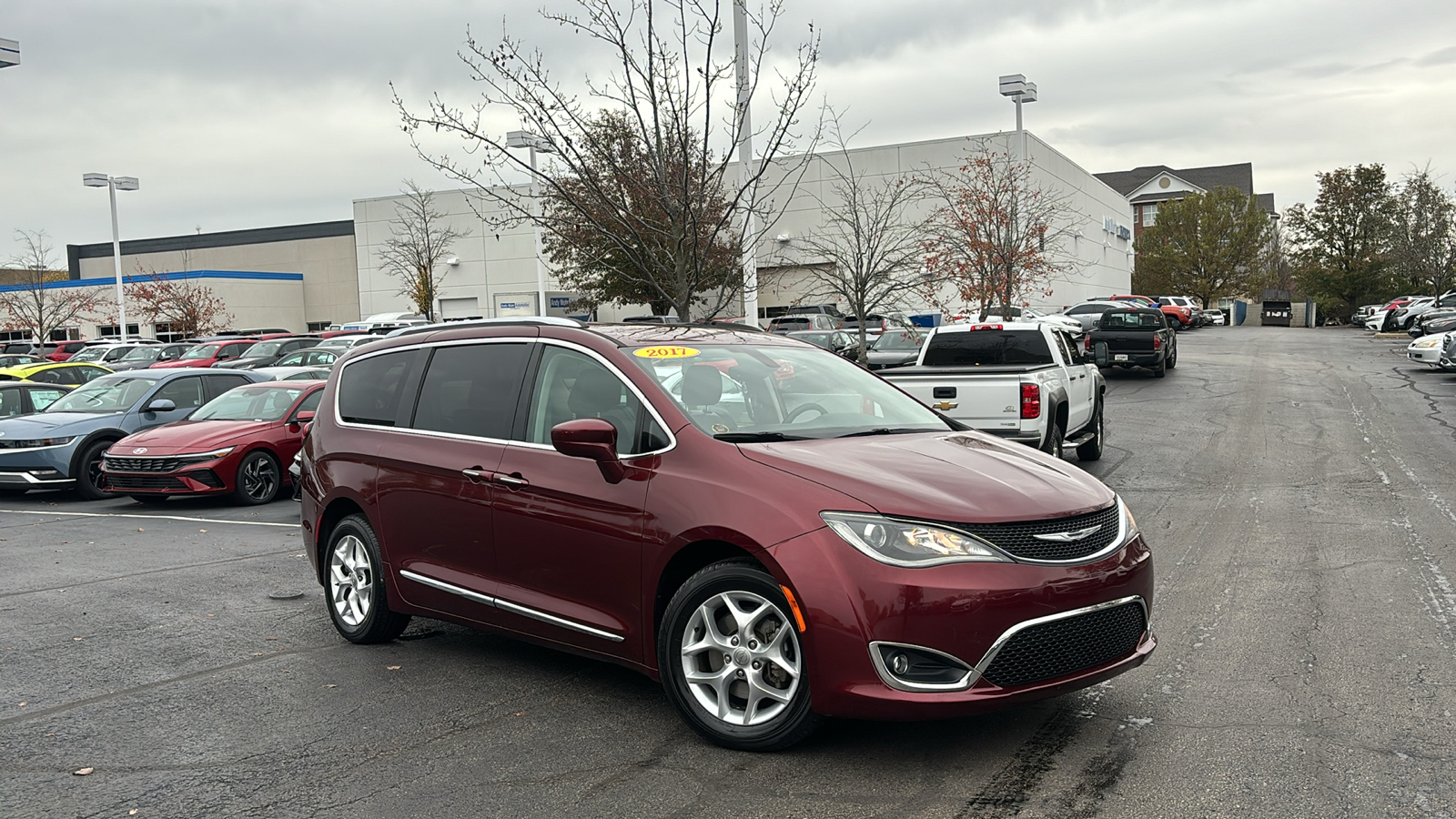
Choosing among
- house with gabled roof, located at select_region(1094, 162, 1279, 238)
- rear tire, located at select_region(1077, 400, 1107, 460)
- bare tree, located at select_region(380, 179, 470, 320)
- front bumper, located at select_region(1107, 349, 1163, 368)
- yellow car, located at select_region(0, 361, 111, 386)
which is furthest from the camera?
house with gabled roof, located at select_region(1094, 162, 1279, 238)

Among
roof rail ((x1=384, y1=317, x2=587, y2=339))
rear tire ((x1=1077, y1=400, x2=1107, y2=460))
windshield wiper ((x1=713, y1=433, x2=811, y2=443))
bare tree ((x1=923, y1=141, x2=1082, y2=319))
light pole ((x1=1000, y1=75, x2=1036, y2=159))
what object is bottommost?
rear tire ((x1=1077, y1=400, x2=1107, y2=460))

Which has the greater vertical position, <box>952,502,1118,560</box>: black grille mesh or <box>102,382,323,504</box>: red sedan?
<box>952,502,1118,560</box>: black grille mesh

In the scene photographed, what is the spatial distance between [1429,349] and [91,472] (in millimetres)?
27778

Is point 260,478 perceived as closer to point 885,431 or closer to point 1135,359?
point 885,431

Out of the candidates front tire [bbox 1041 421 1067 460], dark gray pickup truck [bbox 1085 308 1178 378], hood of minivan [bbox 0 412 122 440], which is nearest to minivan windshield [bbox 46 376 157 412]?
hood of minivan [bbox 0 412 122 440]

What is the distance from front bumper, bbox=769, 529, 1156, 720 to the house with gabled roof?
336 feet

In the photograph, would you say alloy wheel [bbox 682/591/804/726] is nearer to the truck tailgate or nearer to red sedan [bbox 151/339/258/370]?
the truck tailgate

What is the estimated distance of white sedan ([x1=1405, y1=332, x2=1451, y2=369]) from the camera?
27.3 m

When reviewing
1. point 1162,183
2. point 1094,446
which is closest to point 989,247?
point 1094,446

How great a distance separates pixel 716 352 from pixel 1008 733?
7.16 feet

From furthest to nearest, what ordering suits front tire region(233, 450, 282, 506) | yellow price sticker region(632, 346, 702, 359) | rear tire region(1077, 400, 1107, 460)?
rear tire region(1077, 400, 1107, 460) → front tire region(233, 450, 282, 506) → yellow price sticker region(632, 346, 702, 359)

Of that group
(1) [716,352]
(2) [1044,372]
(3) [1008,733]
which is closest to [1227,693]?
(3) [1008,733]

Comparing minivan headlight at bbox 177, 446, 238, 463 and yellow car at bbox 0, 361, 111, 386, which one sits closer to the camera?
minivan headlight at bbox 177, 446, 238, 463

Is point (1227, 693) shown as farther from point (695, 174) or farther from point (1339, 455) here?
point (1339, 455)
